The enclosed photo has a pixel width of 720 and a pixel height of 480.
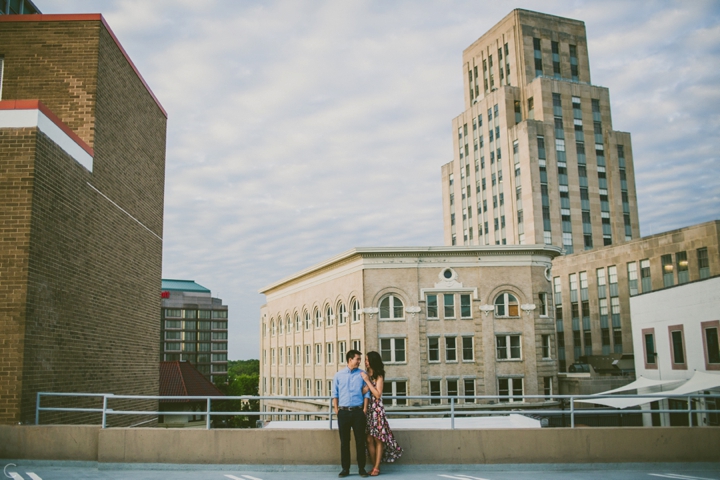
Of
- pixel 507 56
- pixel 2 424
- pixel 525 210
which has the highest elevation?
pixel 507 56

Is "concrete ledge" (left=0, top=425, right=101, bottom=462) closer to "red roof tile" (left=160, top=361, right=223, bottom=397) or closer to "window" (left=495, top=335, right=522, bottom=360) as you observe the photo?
"window" (left=495, top=335, right=522, bottom=360)

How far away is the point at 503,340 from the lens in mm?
47188

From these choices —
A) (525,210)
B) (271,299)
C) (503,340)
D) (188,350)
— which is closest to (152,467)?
(503,340)

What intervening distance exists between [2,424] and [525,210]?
252 feet

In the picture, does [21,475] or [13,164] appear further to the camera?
[13,164]

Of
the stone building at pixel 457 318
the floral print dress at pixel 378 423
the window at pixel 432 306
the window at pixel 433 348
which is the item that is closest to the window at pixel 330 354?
the stone building at pixel 457 318

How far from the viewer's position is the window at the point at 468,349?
4691 centimetres

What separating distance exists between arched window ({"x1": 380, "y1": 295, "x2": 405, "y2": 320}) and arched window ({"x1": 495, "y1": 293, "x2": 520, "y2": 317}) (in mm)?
7170

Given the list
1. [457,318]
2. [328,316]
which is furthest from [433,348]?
[328,316]

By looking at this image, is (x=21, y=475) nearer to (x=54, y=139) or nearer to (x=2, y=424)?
(x=2, y=424)

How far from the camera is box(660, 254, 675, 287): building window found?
55969 millimetres

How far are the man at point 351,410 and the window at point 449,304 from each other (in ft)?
122

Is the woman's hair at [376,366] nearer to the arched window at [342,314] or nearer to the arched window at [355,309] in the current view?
the arched window at [355,309]

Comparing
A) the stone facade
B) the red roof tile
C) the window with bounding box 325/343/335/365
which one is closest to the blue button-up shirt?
the red roof tile
